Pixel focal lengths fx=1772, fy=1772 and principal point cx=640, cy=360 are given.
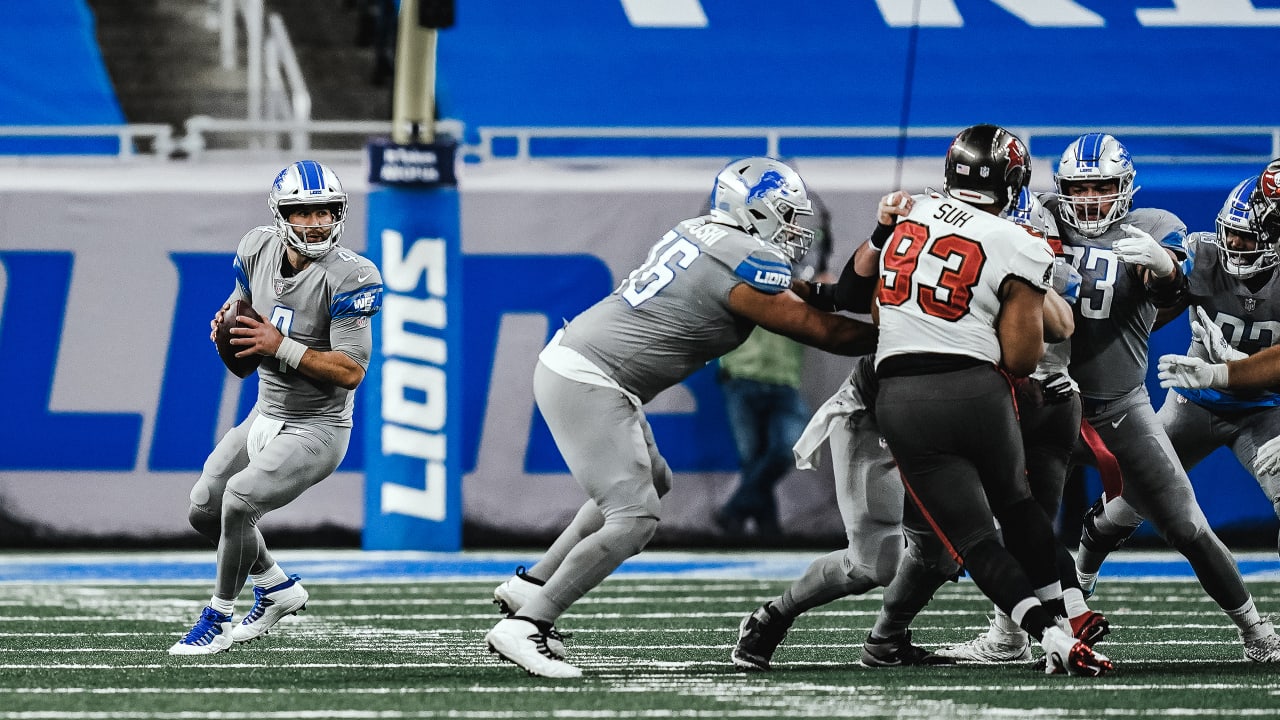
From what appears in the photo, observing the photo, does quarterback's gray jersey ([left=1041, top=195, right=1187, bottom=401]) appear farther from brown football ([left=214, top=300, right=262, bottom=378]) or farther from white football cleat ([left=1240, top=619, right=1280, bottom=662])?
brown football ([left=214, top=300, right=262, bottom=378])

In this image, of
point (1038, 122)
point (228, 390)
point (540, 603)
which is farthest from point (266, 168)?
point (540, 603)

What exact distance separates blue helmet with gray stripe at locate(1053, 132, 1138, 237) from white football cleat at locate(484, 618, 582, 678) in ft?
7.51

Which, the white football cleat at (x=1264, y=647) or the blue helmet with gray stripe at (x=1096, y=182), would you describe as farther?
the blue helmet with gray stripe at (x=1096, y=182)

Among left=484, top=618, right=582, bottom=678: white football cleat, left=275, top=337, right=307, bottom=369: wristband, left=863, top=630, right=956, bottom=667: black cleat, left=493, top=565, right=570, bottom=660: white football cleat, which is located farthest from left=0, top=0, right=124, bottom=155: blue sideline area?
left=863, top=630, right=956, bottom=667: black cleat

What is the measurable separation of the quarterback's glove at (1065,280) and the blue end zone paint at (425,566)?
3223 millimetres

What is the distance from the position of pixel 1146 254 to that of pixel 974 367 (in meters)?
0.96

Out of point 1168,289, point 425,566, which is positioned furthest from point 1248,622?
point 425,566

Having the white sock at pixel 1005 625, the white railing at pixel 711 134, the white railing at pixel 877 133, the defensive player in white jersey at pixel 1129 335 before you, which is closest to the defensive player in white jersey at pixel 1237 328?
the defensive player in white jersey at pixel 1129 335

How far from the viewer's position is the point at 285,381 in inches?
239

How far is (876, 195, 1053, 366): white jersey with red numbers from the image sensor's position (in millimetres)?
5000

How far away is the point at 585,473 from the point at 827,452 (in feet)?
17.9

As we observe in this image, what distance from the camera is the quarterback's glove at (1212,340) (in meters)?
6.14

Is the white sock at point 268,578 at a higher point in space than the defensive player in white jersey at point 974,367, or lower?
lower

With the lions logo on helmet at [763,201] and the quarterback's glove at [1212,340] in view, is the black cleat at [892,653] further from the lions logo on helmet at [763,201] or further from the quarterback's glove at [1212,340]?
the quarterback's glove at [1212,340]
